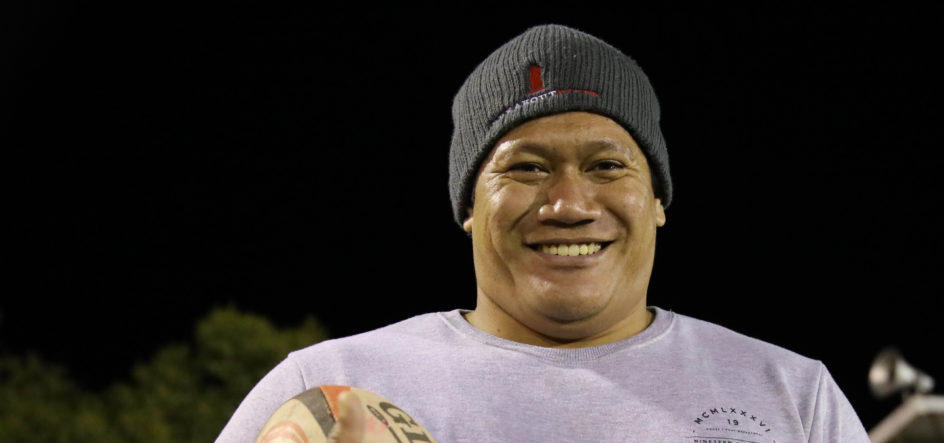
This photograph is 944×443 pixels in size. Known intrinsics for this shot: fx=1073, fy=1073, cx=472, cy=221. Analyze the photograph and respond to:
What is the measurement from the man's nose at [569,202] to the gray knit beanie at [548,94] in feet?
0.63

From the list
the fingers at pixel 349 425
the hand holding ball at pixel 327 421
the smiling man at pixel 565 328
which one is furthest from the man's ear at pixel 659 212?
the fingers at pixel 349 425

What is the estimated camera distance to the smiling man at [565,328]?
2.51 metres

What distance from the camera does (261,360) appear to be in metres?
16.7

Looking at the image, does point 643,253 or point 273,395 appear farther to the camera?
point 643,253

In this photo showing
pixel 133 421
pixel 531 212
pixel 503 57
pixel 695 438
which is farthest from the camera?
pixel 133 421

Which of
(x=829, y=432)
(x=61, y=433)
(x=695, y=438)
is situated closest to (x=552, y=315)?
(x=695, y=438)

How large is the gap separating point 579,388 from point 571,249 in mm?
368

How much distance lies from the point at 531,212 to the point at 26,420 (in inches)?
630

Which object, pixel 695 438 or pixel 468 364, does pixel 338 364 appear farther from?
pixel 695 438

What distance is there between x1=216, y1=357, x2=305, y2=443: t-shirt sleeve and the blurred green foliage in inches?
535

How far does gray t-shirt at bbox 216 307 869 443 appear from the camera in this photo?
2479mm

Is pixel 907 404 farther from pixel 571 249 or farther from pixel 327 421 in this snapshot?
pixel 327 421

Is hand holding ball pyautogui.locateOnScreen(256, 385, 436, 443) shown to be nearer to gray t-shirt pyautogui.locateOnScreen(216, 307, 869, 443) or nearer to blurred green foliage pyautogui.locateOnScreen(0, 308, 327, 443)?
gray t-shirt pyautogui.locateOnScreen(216, 307, 869, 443)

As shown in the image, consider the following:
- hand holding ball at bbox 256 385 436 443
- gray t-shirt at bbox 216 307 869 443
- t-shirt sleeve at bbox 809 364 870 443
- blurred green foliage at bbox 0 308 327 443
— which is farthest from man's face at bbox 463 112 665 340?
blurred green foliage at bbox 0 308 327 443
